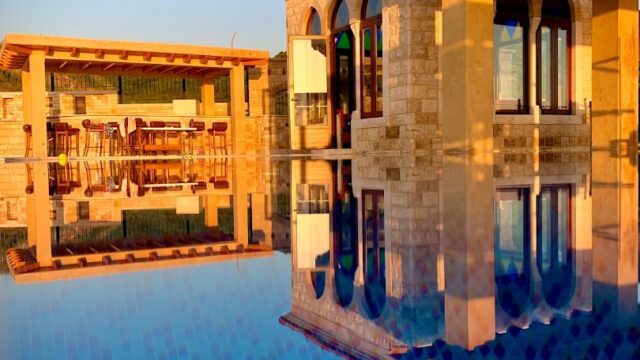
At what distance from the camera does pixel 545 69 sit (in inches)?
490

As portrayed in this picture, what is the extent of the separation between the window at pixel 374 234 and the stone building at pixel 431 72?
3824mm

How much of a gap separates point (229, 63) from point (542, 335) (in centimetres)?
1504

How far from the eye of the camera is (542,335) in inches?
73.1

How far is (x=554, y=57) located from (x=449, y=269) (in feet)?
35.6

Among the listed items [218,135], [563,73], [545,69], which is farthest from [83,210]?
[218,135]

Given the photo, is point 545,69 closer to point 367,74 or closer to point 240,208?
point 367,74

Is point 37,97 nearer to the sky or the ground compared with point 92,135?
nearer to the sky

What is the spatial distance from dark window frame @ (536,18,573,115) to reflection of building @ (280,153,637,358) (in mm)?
7002

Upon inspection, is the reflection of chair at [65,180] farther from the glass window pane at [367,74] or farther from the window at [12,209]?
the glass window pane at [367,74]

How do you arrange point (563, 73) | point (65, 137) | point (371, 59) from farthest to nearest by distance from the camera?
point (65, 137) < point (563, 73) < point (371, 59)

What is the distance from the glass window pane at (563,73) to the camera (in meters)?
12.5

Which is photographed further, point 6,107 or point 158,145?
A: point 6,107

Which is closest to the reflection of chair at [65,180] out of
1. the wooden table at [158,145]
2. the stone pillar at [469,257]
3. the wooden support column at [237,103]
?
Answer: the wooden table at [158,145]

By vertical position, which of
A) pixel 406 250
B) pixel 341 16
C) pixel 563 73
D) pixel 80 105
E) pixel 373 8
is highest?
pixel 341 16
